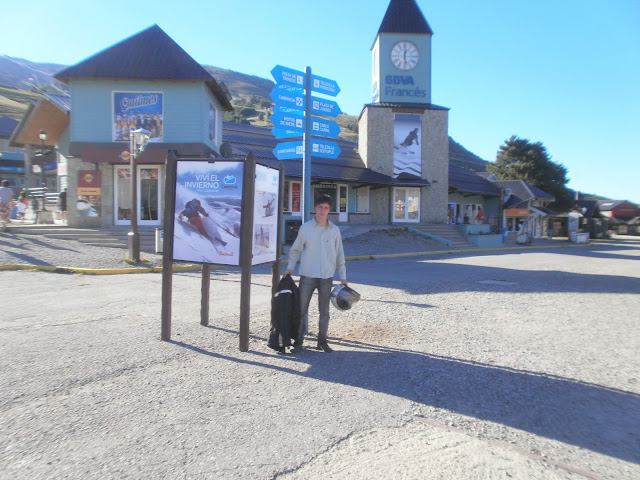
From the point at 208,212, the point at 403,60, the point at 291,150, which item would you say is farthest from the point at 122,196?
the point at 403,60

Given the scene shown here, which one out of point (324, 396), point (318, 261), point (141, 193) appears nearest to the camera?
point (324, 396)

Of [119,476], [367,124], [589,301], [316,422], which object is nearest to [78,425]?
[119,476]

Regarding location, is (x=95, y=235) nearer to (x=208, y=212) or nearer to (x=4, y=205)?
(x=4, y=205)

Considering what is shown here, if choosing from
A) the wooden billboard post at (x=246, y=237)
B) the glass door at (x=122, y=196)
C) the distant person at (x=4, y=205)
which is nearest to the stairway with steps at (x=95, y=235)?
the distant person at (x=4, y=205)

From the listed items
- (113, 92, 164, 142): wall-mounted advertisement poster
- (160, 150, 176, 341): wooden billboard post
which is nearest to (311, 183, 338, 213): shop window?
(113, 92, 164, 142): wall-mounted advertisement poster

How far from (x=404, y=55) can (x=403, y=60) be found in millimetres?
333

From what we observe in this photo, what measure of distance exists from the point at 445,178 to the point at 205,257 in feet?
83.4

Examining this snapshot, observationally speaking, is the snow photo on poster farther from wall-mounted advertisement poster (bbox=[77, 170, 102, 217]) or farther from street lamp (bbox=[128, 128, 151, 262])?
wall-mounted advertisement poster (bbox=[77, 170, 102, 217])

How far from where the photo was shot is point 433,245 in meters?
23.0

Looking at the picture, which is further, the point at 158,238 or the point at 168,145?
the point at 168,145

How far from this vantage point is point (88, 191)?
1767cm

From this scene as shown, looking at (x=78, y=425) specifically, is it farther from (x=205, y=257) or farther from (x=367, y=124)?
(x=367, y=124)

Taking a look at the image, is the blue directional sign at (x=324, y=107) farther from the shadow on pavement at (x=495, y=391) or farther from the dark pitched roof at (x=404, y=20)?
the dark pitched roof at (x=404, y=20)

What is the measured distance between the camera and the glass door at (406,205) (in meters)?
27.8
